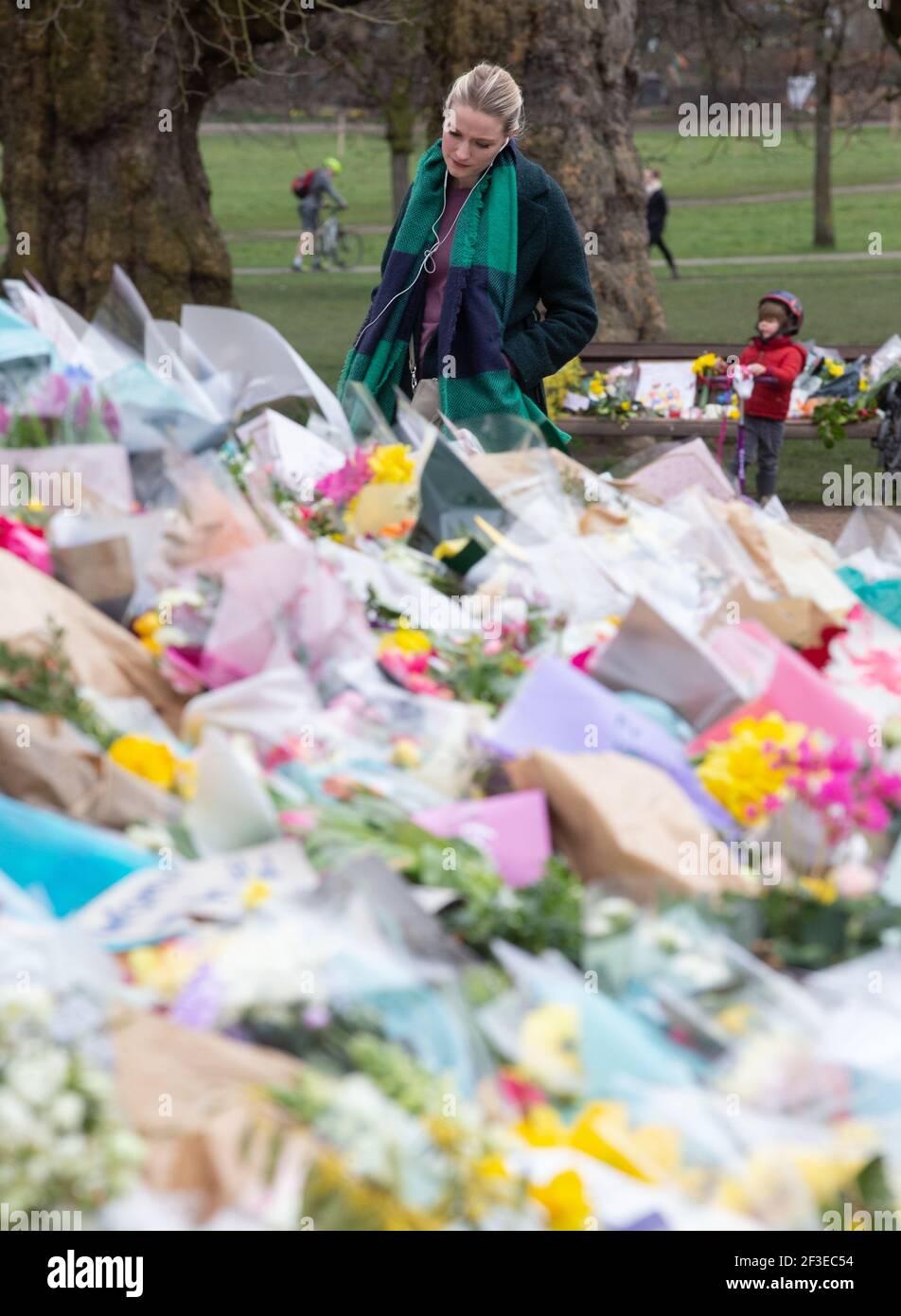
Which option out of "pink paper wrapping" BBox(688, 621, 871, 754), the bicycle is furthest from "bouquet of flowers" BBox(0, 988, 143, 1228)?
the bicycle

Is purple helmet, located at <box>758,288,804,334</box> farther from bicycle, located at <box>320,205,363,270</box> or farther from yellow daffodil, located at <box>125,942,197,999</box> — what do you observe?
bicycle, located at <box>320,205,363,270</box>

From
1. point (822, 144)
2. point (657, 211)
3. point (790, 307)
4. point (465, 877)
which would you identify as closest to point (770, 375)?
point (790, 307)

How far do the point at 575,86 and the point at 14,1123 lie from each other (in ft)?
32.1

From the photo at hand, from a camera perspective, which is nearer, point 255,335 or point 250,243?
point 255,335

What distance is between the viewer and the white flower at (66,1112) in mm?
1615

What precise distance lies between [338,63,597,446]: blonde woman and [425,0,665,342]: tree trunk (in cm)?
558

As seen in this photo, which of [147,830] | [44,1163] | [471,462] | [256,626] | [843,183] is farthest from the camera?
[843,183]

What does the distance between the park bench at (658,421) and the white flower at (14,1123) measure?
810 cm

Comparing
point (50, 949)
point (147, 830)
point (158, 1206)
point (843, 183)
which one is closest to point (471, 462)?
point (147, 830)

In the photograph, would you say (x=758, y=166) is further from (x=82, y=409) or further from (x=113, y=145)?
(x=82, y=409)

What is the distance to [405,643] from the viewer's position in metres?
2.54
